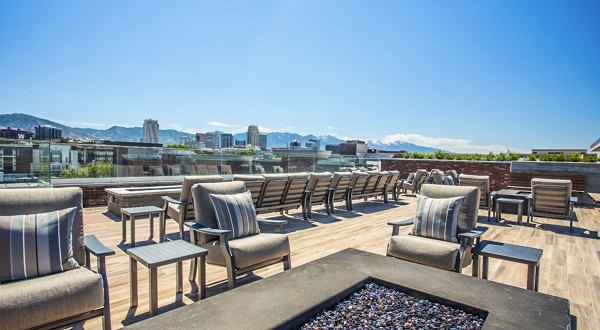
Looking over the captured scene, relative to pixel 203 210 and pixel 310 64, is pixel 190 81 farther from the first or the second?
pixel 203 210

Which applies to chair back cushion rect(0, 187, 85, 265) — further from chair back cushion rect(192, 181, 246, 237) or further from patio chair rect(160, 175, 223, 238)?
patio chair rect(160, 175, 223, 238)

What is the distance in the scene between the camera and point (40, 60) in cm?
2264

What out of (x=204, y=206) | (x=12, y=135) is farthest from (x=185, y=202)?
(x=12, y=135)

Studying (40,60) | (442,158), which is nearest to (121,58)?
(40,60)

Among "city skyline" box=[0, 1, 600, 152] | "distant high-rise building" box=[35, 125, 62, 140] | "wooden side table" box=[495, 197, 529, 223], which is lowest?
"wooden side table" box=[495, 197, 529, 223]

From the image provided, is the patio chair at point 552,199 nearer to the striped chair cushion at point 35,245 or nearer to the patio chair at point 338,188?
the patio chair at point 338,188

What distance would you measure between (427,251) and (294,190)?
326cm

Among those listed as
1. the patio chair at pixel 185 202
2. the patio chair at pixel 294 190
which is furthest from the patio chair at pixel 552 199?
the patio chair at pixel 185 202

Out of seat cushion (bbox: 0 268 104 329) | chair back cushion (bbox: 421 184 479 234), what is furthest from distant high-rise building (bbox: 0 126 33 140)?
chair back cushion (bbox: 421 184 479 234)

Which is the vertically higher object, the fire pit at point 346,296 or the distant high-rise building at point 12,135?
the distant high-rise building at point 12,135

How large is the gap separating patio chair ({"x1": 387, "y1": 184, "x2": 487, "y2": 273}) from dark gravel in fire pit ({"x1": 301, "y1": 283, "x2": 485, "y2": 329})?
0.99 metres

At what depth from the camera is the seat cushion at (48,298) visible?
1.70 metres

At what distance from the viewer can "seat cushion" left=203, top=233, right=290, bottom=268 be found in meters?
2.73

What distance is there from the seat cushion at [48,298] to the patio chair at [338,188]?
5141mm
